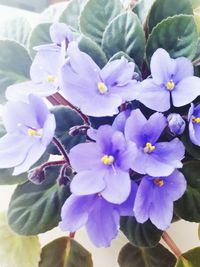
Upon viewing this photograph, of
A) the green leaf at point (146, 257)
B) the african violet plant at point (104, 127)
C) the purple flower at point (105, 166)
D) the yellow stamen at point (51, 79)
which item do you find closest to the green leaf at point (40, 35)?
the african violet plant at point (104, 127)

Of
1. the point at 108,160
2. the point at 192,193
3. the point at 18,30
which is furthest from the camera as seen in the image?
the point at 18,30

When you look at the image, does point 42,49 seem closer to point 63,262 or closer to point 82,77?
point 82,77

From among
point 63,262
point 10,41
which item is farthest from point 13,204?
point 10,41

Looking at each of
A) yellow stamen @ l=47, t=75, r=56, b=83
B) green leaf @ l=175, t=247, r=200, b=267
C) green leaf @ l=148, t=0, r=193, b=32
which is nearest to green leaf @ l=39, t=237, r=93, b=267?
green leaf @ l=175, t=247, r=200, b=267

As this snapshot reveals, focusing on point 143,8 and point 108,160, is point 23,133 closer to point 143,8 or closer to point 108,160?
point 108,160

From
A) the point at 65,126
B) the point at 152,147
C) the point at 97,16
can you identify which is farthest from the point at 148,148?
the point at 97,16

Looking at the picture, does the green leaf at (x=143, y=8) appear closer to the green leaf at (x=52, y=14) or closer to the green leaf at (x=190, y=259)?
the green leaf at (x=52, y=14)
